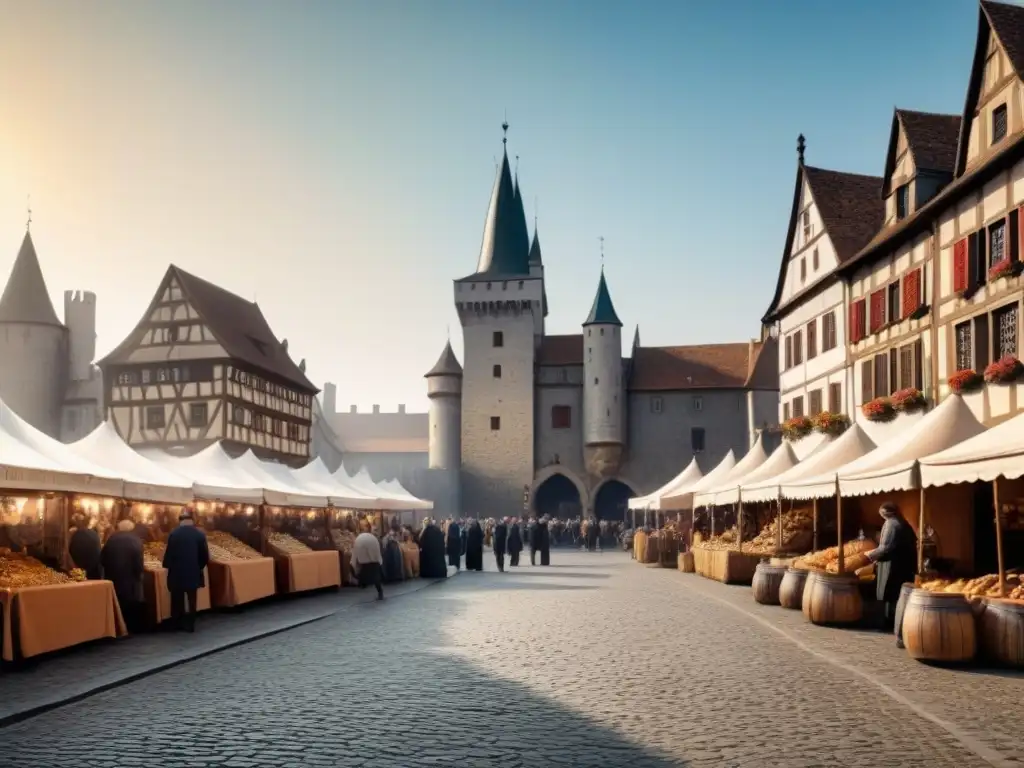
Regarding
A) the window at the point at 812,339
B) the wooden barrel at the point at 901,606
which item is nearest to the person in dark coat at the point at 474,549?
the window at the point at 812,339

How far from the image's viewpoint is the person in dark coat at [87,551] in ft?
50.5

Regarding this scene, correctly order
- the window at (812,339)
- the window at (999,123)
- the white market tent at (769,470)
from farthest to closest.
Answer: the window at (812,339) → the white market tent at (769,470) → the window at (999,123)

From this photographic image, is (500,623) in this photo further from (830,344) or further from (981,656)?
(830,344)

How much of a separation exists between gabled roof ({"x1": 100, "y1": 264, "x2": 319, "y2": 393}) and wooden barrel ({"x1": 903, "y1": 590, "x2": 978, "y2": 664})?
37613 millimetres

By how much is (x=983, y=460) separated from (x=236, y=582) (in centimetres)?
1160

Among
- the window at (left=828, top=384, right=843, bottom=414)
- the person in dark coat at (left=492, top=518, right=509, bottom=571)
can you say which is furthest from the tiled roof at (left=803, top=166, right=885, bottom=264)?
the person in dark coat at (left=492, top=518, right=509, bottom=571)

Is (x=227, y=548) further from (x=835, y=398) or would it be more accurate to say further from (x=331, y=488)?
(x=835, y=398)

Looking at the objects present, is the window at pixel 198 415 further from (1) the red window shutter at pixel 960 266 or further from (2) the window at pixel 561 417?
(1) the red window shutter at pixel 960 266

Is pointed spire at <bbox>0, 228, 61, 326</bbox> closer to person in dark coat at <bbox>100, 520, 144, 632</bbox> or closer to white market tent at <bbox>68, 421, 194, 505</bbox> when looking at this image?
white market tent at <bbox>68, 421, 194, 505</bbox>

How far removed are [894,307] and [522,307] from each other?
42715 millimetres

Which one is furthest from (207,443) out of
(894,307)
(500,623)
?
(500,623)

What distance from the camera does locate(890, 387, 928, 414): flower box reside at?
944 inches

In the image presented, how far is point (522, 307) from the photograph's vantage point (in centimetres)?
6881

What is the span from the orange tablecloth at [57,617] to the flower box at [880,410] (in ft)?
55.3
